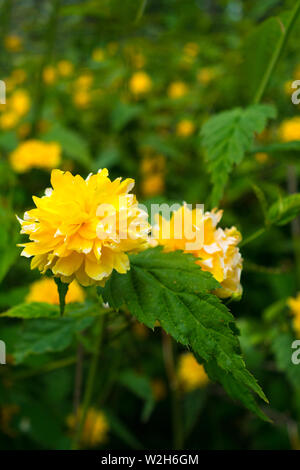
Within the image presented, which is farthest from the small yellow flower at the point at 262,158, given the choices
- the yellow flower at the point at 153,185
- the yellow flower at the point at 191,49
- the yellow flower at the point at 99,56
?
the yellow flower at the point at 99,56

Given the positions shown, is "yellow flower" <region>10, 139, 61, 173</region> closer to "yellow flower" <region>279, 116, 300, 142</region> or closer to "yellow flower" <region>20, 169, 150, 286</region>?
"yellow flower" <region>279, 116, 300, 142</region>

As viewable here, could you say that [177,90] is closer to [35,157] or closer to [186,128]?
[186,128]

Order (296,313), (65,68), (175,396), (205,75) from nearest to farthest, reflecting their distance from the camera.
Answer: (296,313) → (175,396) → (205,75) → (65,68)

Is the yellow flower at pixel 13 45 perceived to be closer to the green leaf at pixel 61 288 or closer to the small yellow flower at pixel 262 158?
the small yellow flower at pixel 262 158

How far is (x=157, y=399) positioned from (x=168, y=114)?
3.91 feet

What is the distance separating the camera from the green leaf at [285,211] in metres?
0.64

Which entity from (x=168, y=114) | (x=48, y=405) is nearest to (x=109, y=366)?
(x=48, y=405)

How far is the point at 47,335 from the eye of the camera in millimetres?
749

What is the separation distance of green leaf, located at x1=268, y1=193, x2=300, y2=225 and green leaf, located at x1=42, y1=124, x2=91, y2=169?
89 cm

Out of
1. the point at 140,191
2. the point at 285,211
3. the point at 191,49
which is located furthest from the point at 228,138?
the point at 191,49

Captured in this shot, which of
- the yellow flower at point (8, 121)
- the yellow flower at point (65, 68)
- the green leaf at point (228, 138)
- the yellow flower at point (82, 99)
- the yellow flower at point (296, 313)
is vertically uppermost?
the yellow flower at point (65, 68)

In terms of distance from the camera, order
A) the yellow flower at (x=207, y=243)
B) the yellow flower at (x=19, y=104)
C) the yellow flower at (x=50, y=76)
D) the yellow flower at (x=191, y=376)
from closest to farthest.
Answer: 1. the yellow flower at (x=207, y=243)
2. the yellow flower at (x=191, y=376)
3. the yellow flower at (x=19, y=104)
4. the yellow flower at (x=50, y=76)

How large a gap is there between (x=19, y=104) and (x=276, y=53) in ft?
4.13
